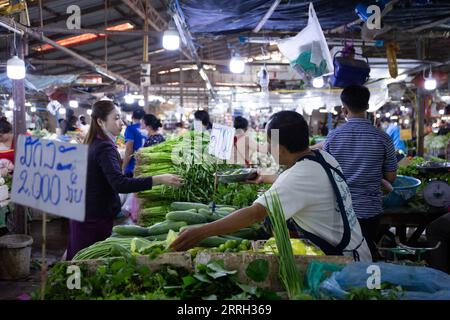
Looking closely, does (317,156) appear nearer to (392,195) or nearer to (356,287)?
(356,287)

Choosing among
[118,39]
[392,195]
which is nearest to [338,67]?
[392,195]

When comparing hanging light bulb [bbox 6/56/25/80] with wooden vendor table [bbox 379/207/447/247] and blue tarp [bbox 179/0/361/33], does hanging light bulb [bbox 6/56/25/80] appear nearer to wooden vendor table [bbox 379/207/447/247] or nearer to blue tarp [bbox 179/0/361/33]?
blue tarp [bbox 179/0/361/33]

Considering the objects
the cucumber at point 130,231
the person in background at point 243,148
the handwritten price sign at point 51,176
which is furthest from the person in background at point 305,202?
the person in background at point 243,148

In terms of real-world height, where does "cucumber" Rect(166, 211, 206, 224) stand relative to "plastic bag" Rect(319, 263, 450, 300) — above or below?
above

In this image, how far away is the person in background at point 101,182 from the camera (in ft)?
10.8

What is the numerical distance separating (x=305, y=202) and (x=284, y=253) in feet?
1.09

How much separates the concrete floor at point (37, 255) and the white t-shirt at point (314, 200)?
2443 millimetres

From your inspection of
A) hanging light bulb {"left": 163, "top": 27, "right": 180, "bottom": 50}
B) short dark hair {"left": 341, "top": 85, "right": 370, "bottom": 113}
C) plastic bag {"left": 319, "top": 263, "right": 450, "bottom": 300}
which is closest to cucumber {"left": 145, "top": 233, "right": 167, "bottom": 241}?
plastic bag {"left": 319, "top": 263, "right": 450, "bottom": 300}

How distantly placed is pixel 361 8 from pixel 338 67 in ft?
2.32

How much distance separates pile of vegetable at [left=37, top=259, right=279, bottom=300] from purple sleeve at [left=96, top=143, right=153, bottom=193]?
4.00ft

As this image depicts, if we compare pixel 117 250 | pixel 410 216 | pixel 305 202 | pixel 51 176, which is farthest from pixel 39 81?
pixel 305 202

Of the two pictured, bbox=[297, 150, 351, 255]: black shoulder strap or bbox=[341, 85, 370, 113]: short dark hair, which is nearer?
bbox=[297, 150, 351, 255]: black shoulder strap

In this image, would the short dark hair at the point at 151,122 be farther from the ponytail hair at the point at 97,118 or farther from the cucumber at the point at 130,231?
the cucumber at the point at 130,231

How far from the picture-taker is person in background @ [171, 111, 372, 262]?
7.03 ft
